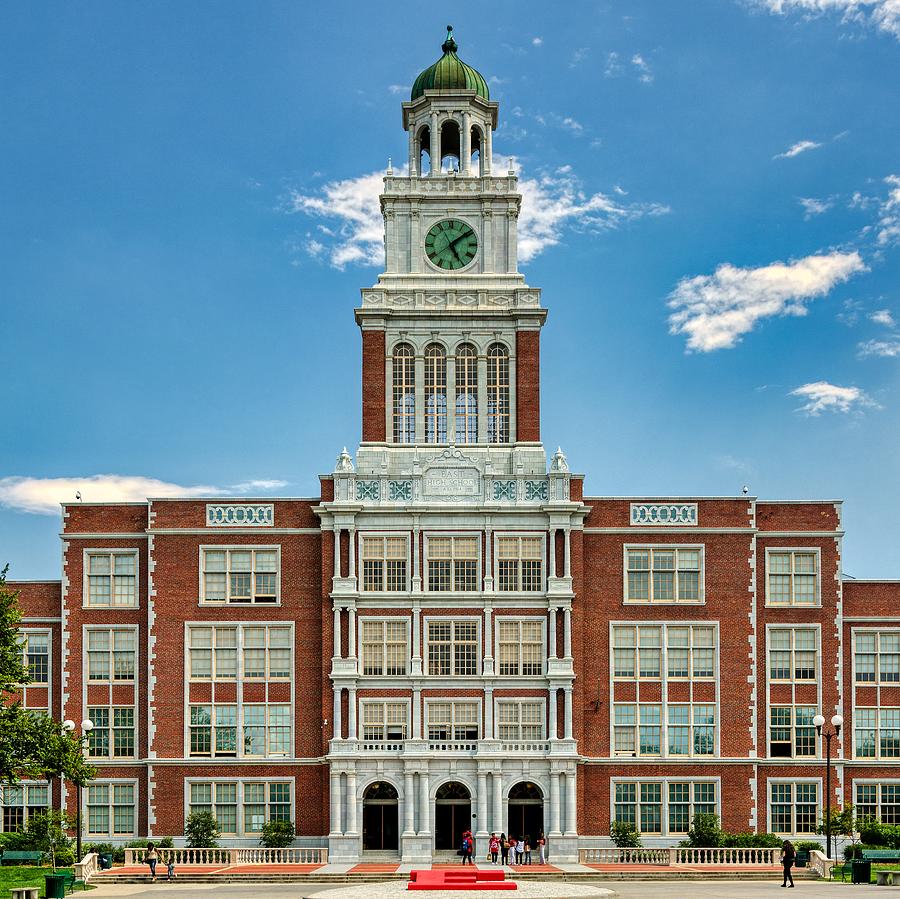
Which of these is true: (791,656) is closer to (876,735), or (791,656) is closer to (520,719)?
(876,735)

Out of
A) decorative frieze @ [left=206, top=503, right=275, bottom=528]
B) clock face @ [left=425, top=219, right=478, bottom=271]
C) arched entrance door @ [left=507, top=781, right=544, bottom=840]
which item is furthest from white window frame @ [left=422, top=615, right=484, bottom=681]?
clock face @ [left=425, top=219, right=478, bottom=271]

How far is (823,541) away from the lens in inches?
2965

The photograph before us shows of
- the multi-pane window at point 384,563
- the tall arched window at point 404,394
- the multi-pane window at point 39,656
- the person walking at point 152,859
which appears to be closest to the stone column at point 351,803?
the multi-pane window at point 384,563

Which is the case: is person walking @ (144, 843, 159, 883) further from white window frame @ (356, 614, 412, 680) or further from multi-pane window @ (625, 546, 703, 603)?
multi-pane window @ (625, 546, 703, 603)

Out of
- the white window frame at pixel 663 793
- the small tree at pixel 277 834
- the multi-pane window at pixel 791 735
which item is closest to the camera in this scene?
the small tree at pixel 277 834

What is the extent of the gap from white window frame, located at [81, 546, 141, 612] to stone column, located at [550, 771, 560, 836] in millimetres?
23559

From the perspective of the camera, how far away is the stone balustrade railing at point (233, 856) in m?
66.4

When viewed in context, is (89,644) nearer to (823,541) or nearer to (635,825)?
(635,825)

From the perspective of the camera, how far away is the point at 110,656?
2945 inches

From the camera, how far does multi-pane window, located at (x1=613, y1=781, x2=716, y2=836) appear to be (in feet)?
240

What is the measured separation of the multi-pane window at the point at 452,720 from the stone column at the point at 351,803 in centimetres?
460

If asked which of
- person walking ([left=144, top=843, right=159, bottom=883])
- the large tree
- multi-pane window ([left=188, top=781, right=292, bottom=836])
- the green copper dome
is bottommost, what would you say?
person walking ([left=144, top=843, right=159, bottom=883])

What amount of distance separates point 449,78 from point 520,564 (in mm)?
28398

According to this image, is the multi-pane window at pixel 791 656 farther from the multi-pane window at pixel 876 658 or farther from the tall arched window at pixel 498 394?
the tall arched window at pixel 498 394
